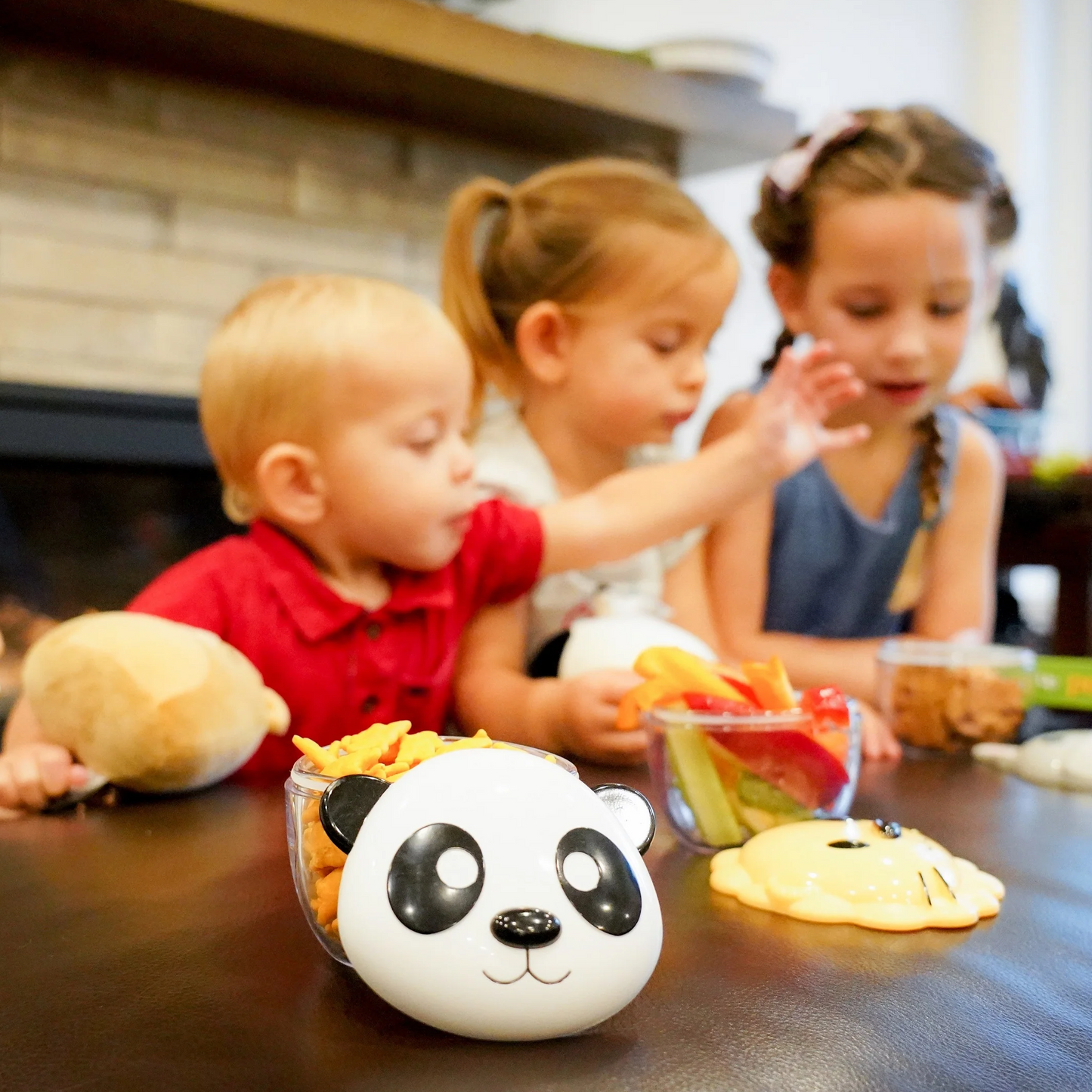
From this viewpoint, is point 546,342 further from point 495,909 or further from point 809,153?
point 495,909

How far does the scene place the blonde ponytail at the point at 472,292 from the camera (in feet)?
3.77

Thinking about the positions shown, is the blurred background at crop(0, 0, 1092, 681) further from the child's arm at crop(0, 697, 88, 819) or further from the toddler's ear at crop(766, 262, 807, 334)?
the child's arm at crop(0, 697, 88, 819)

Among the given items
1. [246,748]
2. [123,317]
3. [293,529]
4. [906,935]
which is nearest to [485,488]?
[293,529]

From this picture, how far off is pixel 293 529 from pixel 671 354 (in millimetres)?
414

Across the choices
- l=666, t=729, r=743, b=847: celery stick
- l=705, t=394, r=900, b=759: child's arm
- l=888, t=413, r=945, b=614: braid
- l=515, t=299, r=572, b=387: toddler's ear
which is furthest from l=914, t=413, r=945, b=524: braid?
l=666, t=729, r=743, b=847: celery stick

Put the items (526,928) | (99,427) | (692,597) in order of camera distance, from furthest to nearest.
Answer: (99,427) < (692,597) < (526,928)

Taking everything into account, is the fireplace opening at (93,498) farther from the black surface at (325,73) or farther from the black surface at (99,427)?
the black surface at (325,73)

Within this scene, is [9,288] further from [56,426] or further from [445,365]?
[445,365]

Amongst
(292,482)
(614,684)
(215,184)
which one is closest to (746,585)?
(614,684)

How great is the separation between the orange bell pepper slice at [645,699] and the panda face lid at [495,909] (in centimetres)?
29

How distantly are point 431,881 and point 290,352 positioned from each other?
1.82 feet

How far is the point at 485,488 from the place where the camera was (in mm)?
1080

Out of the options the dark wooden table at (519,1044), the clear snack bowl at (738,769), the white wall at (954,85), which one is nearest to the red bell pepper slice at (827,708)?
the clear snack bowl at (738,769)

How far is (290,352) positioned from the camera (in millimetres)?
857
